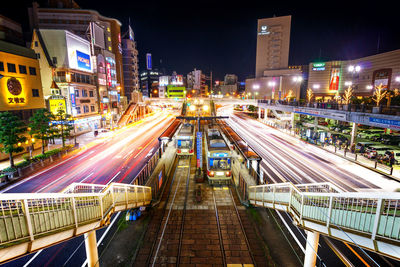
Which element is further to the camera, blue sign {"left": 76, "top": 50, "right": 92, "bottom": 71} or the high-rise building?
the high-rise building

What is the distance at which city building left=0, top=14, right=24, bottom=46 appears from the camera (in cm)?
4169

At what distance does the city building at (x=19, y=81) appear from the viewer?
1013 inches

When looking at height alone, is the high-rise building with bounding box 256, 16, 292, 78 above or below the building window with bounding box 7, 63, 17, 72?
above

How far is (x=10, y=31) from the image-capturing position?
4369 centimetres

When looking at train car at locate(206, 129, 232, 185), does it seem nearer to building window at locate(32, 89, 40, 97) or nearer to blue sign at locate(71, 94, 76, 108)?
building window at locate(32, 89, 40, 97)

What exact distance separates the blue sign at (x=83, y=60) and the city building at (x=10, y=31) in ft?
45.2

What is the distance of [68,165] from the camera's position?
23.6 meters

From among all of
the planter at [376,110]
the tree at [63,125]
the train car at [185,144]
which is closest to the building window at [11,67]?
the tree at [63,125]

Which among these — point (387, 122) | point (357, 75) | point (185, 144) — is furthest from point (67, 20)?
point (357, 75)

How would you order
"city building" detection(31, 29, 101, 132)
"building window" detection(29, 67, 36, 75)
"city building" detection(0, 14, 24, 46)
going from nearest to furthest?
"building window" detection(29, 67, 36, 75) < "city building" detection(31, 29, 101, 132) < "city building" detection(0, 14, 24, 46)

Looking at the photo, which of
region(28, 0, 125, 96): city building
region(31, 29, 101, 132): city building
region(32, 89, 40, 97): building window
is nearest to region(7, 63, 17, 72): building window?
region(32, 89, 40, 97): building window

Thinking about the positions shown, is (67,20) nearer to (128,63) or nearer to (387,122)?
(128,63)

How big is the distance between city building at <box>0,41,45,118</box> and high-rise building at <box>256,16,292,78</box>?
95.5 metres

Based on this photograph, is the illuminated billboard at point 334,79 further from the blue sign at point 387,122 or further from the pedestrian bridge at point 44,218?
the pedestrian bridge at point 44,218
